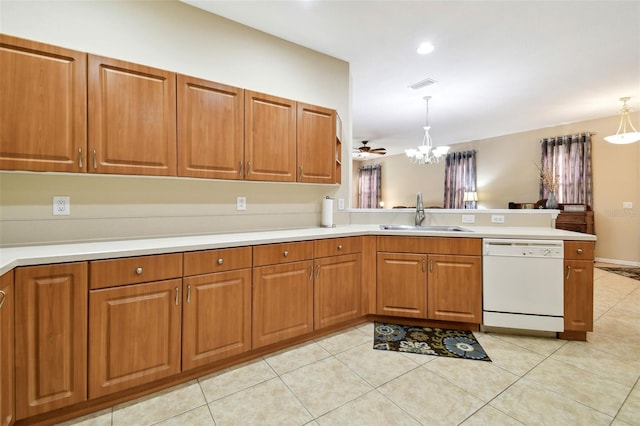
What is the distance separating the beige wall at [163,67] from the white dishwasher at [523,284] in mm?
1691

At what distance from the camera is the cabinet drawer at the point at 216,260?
1762 millimetres

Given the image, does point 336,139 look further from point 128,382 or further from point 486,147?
point 486,147

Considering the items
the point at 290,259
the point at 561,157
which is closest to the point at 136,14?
the point at 290,259

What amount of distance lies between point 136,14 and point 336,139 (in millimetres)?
1843

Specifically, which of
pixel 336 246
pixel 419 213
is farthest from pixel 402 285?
pixel 419 213

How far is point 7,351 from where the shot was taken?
1.26 meters

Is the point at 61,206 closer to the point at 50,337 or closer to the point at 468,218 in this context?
the point at 50,337

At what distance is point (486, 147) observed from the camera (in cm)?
712

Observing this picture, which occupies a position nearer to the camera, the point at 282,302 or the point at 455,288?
the point at 282,302

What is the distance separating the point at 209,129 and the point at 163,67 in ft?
2.08

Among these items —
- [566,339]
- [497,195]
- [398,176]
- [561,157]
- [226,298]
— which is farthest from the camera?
[398,176]

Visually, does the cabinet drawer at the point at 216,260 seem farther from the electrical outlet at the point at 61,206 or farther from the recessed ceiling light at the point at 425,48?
the recessed ceiling light at the point at 425,48

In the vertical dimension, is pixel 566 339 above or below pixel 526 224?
below

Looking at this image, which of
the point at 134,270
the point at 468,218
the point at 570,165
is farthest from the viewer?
the point at 570,165
